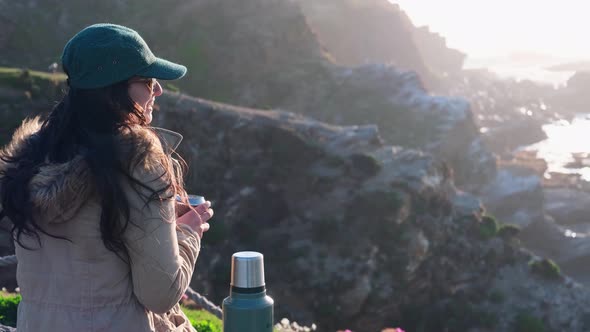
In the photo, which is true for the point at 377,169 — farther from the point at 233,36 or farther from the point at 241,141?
the point at 233,36

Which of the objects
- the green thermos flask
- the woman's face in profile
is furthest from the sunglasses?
the green thermos flask

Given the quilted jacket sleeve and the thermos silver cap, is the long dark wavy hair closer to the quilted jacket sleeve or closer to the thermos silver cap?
the quilted jacket sleeve

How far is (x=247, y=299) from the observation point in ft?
10.8

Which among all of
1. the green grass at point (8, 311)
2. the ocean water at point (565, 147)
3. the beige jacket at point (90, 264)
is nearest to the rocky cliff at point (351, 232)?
the green grass at point (8, 311)

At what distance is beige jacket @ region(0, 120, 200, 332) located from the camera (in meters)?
2.82

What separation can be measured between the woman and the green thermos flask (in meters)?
0.27

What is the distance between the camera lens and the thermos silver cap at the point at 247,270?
3.25 m

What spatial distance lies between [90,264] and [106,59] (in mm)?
905

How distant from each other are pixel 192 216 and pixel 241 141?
100 feet

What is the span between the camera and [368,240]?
31375 millimetres

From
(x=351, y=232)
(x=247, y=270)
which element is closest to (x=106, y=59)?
(x=247, y=270)

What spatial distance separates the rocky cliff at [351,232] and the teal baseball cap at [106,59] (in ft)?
81.6

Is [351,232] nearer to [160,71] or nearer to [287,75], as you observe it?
[287,75]

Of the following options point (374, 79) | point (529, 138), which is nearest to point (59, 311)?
point (374, 79)
